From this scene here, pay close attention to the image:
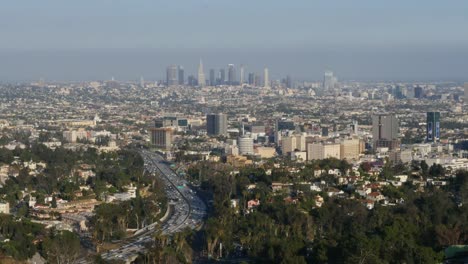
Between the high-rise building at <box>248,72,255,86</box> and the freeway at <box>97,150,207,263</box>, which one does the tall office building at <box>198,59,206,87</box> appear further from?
the freeway at <box>97,150,207,263</box>

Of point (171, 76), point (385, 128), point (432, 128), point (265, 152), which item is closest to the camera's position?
point (265, 152)

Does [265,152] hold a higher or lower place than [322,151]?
lower

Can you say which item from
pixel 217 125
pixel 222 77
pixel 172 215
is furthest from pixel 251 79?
pixel 172 215

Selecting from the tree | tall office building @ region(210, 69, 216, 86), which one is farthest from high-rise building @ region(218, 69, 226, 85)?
the tree

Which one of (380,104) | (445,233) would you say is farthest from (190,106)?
(445,233)

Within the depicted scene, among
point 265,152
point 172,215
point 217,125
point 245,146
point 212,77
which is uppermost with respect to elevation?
point 212,77

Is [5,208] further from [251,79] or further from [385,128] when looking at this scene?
[251,79]

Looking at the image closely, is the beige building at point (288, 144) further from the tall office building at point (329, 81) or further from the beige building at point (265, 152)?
the tall office building at point (329, 81)
